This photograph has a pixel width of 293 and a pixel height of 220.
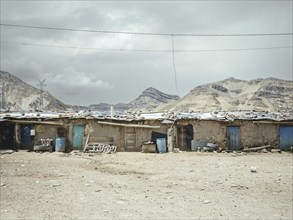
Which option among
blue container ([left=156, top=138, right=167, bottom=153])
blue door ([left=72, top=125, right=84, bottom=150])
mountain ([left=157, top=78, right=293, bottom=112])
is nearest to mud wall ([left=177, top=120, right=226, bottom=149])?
blue container ([left=156, top=138, right=167, bottom=153])

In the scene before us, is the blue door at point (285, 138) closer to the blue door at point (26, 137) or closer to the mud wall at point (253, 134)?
the mud wall at point (253, 134)

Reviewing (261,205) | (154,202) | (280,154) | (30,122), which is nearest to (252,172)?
(261,205)

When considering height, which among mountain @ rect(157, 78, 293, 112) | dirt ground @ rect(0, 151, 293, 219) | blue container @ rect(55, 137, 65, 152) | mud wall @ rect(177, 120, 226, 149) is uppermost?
mountain @ rect(157, 78, 293, 112)

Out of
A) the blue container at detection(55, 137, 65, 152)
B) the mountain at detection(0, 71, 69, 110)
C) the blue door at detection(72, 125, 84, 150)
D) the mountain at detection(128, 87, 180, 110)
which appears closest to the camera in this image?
the blue container at detection(55, 137, 65, 152)

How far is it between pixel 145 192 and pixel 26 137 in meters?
16.9

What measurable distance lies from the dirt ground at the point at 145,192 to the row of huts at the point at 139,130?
26.7 feet

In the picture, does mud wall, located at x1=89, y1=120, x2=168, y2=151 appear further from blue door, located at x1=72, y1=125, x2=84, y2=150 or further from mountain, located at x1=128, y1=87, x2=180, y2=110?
mountain, located at x1=128, y1=87, x2=180, y2=110

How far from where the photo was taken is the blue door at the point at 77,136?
951 inches

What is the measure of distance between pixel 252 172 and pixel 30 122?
17080 mm

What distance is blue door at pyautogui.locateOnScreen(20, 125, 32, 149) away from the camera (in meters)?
24.1

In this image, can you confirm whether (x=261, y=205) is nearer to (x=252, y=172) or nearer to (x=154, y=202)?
(x=154, y=202)

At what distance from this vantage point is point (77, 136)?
24.2 m

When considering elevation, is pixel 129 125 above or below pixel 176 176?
above

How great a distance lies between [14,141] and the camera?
23906 mm
